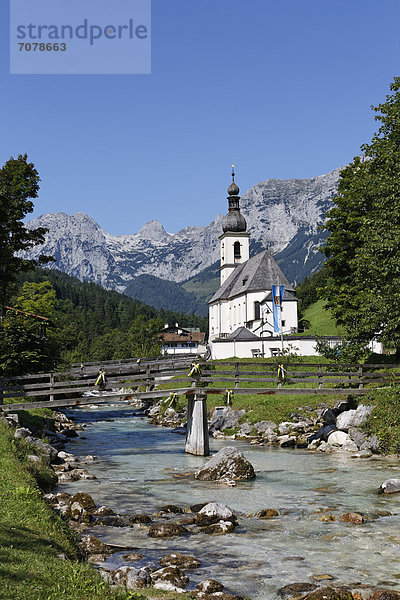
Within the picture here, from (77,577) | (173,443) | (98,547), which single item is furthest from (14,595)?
(173,443)

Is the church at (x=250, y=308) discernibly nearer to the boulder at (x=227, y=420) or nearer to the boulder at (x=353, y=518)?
the boulder at (x=227, y=420)

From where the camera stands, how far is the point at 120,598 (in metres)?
7.67

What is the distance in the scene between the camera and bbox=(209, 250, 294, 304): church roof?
272 ft

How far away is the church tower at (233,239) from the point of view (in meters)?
104

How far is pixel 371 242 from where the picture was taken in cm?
2830

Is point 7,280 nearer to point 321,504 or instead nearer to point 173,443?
point 173,443

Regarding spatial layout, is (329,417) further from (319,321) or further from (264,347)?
(319,321)

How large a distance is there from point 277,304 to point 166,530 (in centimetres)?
5130

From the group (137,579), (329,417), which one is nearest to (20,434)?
(137,579)

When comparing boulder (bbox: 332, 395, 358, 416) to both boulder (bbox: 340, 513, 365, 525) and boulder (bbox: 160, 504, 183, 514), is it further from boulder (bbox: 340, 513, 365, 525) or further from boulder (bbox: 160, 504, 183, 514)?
boulder (bbox: 160, 504, 183, 514)

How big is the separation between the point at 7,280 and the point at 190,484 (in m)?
21.8

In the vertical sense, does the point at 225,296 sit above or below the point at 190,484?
above

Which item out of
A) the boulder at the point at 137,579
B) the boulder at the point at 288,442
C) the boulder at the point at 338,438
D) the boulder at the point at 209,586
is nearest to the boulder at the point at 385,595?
the boulder at the point at 209,586

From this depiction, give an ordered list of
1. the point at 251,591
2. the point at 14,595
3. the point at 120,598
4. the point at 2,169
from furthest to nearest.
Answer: the point at 2,169, the point at 251,591, the point at 120,598, the point at 14,595
